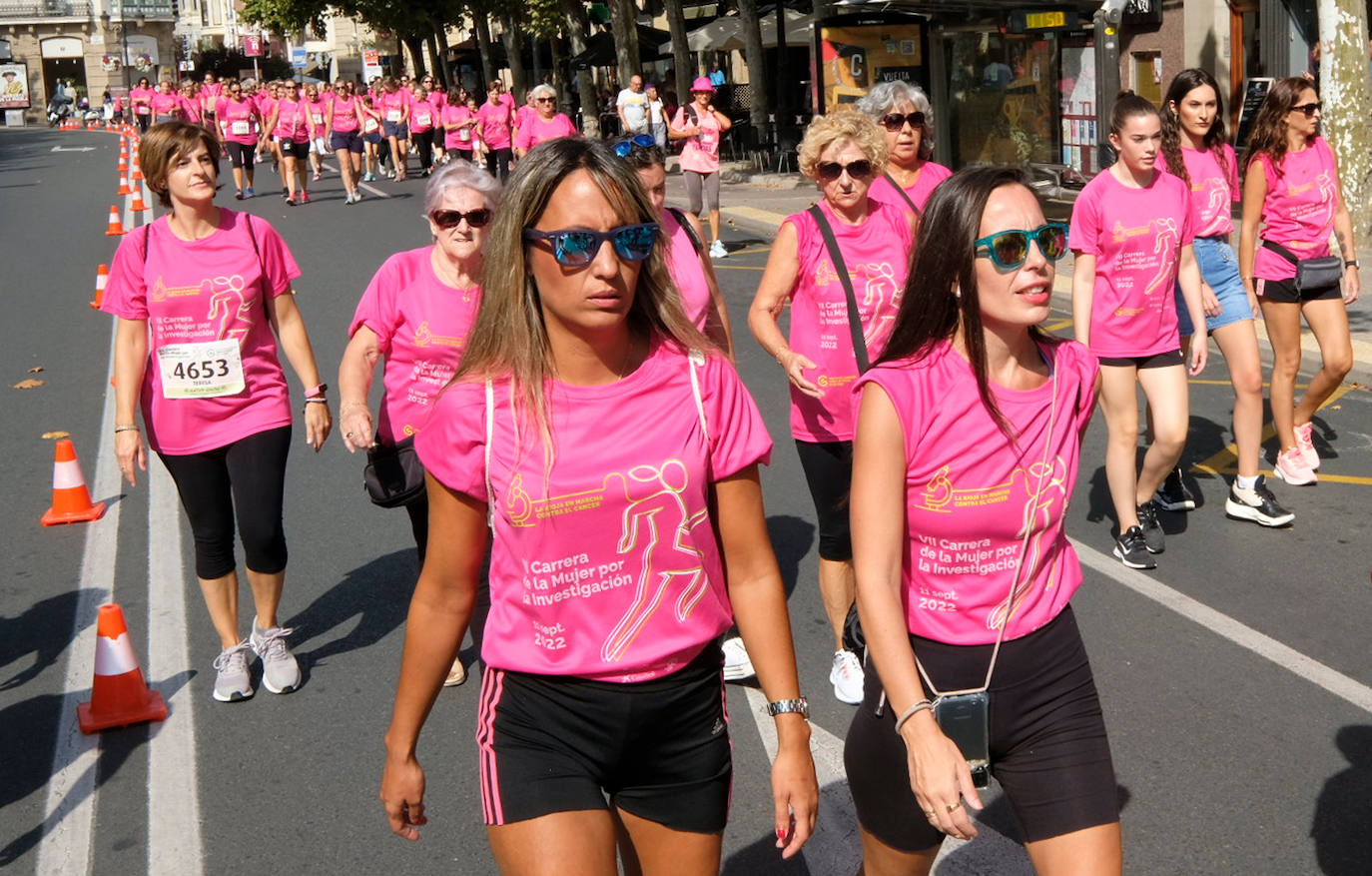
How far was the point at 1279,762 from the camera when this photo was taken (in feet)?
15.8

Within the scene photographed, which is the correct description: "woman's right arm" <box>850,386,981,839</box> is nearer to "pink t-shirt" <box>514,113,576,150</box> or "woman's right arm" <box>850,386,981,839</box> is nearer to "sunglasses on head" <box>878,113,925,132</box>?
"sunglasses on head" <box>878,113,925,132</box>

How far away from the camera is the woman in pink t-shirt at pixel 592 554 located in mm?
2842

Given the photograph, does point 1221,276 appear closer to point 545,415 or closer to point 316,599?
point 316,599

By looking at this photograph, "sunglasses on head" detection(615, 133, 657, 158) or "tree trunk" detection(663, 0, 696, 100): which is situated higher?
"tree trunk" detection(663, 0, 696, 100)

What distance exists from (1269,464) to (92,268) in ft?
49.6

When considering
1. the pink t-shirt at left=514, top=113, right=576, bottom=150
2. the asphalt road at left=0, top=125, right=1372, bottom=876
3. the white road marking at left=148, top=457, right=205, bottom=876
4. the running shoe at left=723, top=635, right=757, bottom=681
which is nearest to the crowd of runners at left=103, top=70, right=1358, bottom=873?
the asphalt road at left=0, top=125, right=1372, bottom=876

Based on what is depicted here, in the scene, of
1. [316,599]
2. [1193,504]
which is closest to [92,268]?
[316,599]

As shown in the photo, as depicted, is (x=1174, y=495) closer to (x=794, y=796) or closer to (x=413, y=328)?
(x=413, y=328)

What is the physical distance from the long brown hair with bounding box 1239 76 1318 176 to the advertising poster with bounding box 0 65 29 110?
102m

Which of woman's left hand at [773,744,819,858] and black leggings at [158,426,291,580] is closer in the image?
woman's left hand at [773,744,819,858]

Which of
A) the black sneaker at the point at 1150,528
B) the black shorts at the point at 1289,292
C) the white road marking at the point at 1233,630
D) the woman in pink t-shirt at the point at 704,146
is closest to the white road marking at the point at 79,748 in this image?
the white road marking at the point at 1233,630

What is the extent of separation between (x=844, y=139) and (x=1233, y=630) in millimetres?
2310

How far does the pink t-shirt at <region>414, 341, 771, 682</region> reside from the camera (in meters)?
2.84

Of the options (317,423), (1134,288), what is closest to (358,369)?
(317,423)
